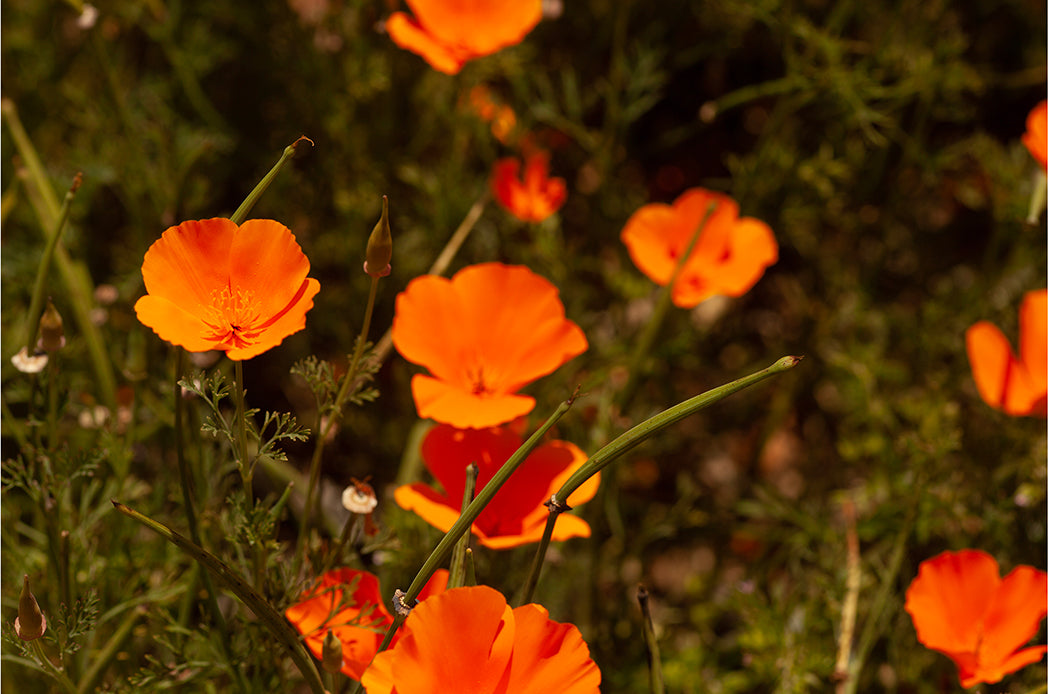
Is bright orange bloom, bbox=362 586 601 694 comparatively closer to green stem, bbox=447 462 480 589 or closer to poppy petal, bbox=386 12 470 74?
green stem, bbox=447 462 480 589

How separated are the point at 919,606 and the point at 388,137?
1.34 meters

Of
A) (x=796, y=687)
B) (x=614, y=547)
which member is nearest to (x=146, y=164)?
(x=614, y=547)

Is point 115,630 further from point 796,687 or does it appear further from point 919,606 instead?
point 919,606

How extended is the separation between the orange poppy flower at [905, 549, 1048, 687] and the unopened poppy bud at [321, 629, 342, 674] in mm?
741

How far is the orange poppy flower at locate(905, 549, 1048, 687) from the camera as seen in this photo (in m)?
1.21

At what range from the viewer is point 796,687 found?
4.33 ft

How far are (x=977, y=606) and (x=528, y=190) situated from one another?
106 cm

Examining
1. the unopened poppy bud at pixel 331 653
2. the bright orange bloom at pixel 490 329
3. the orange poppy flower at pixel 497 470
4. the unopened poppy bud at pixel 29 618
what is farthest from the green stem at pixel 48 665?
the bright orange bloom at pixel 490 329

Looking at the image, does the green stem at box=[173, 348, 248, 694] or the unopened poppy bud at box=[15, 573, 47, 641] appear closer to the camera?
the unopened poppy bud at box=[15, 573, 47, 641]

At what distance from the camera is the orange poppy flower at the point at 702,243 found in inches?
63.9

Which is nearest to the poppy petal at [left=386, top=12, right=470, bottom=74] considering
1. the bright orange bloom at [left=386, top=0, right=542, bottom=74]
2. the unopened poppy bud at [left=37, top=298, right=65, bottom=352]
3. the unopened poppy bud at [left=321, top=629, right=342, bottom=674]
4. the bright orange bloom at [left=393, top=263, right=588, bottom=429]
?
the bright orange bloom at [left=386, top=0, right=542, bottom=74]

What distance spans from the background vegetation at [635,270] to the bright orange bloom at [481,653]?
362mm

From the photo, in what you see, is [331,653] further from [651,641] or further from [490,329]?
[490,329]

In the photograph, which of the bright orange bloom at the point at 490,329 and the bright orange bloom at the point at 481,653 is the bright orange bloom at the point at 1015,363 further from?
the bright orange bloom at the point at 481,653
